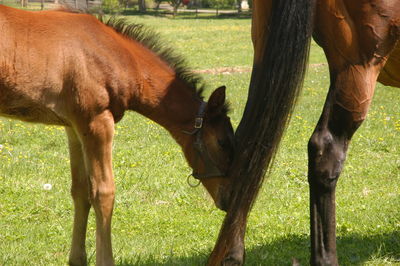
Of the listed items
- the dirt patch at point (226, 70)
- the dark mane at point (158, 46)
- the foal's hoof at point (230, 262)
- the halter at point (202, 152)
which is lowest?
the dirt patch at point (226, 70)

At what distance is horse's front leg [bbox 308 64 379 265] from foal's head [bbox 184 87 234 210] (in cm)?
60

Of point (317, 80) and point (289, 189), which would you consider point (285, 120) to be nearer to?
point (289, 189)

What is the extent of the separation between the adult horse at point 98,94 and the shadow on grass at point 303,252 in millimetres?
574

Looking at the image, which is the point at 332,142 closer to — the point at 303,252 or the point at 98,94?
the point at 303,252

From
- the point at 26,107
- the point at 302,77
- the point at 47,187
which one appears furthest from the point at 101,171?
the point at 47,187

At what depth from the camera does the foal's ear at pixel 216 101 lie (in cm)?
433

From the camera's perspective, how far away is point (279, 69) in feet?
12.8

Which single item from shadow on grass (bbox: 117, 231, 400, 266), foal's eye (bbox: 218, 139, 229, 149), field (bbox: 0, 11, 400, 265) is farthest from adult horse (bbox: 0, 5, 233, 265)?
shadow on grass (bbox: 117, 231, 400, 266)

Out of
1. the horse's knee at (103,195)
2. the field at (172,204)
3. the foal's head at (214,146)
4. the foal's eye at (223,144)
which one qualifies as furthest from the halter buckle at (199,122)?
the horse's knee at (103,195)

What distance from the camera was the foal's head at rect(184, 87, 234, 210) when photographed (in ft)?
14.5

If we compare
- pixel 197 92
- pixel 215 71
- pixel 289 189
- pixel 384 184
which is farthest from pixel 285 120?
pixel 215 71

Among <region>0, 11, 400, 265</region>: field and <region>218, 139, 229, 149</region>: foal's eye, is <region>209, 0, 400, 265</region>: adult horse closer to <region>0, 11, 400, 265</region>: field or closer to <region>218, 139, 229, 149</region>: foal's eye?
<region>218, 139, 229, 149</region>: foal's eye

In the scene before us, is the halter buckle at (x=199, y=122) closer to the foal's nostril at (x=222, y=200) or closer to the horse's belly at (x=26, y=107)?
the foal's nostril at (x=222, y=200)

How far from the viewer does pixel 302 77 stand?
3914 mm
